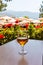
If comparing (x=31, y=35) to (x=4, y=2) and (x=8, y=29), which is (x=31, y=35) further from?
(x=4, y=2)

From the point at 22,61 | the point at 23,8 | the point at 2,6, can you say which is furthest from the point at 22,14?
the point at 22,61

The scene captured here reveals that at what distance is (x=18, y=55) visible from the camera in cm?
128

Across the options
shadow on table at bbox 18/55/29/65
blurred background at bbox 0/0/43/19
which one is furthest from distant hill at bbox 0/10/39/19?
shadow on table at bbox 18/55/29/65

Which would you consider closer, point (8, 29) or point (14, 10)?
point (8, 29)

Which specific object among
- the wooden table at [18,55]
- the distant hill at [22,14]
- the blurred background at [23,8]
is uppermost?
the blurred background at [23,8]

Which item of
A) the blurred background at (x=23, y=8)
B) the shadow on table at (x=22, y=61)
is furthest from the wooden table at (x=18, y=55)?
the blurred background at (x=23, y=8)

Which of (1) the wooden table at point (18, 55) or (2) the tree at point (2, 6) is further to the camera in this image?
(2) the tree at point (2, 6)

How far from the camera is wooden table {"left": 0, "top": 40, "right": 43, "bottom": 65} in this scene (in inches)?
45.3

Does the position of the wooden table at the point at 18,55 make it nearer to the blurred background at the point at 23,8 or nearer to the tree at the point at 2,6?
the blurred background at the point at 23,8

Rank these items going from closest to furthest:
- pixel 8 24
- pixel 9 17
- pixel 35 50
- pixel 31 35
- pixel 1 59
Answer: pixel 1 59, pixel 35 50, pixel 31 35, pixel 8 24, pixel 9 17

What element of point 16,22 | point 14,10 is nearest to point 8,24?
point 16,22

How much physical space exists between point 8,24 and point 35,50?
1528 mm

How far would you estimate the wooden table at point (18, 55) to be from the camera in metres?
1.15

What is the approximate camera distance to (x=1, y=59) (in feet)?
3.97
